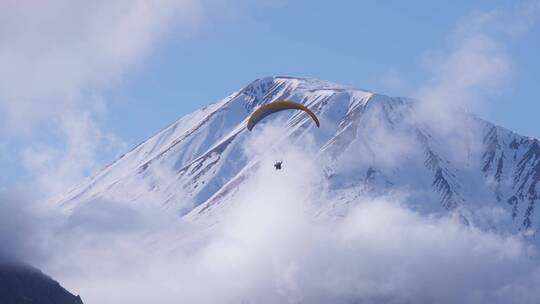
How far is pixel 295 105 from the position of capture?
17475 cm

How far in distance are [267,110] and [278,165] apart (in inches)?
425

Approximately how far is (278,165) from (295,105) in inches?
367

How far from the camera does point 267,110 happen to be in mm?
178500

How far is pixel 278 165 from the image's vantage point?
171000mm

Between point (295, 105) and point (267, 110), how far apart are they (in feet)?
17.7
